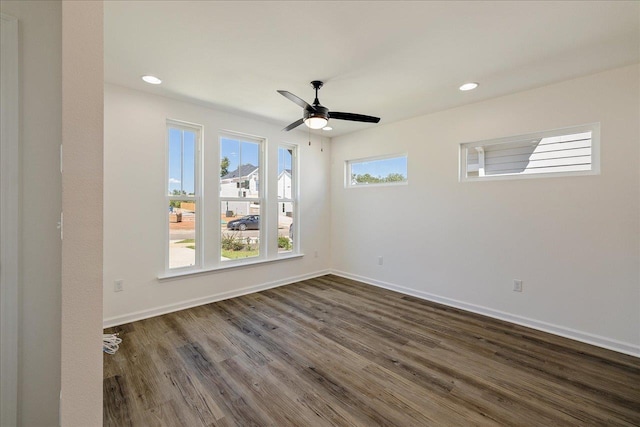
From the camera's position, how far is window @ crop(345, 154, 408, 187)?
4.31 metres

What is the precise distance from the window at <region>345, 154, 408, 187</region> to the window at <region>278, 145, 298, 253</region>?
3.42 ft

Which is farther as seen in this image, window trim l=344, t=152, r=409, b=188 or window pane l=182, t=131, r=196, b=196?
window trim l=344, t=152, r=409, b=188

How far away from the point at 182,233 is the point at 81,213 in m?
2.83

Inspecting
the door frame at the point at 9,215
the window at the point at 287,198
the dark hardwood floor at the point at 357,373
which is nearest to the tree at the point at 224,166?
the window at the point at 287,198

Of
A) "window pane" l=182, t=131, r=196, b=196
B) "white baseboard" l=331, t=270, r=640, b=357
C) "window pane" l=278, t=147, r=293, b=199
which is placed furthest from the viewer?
"window pane" l=278, t=147, r=293, b=199

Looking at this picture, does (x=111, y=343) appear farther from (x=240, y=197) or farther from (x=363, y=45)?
(x=363, y=45)

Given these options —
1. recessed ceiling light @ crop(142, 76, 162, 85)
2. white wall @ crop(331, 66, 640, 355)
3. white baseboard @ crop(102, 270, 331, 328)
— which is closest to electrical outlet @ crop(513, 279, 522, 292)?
white wall @ crop(331, 66, 640, 355)

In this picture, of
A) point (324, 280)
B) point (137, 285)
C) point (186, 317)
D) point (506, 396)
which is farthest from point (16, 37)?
point (324, 280)

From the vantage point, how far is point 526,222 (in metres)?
3.07

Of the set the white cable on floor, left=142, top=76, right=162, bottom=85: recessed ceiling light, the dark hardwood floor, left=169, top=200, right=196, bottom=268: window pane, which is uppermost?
left=142, top=76, right=162, bottom=85: recessed ceiling light

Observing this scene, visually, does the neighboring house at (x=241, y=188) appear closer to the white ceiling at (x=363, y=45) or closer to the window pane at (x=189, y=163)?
the window pane at (x=189, y=163)

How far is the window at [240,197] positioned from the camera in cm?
396

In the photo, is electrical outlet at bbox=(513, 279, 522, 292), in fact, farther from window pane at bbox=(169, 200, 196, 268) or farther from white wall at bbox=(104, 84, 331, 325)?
window pane at bbox=(169, 200, 196, 268)

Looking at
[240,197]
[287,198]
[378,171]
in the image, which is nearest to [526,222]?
[378,171]
